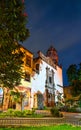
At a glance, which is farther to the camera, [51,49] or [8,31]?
[51,49]

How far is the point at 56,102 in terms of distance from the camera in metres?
45.9

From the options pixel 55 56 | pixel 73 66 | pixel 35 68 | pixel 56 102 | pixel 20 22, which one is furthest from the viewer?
pixel 55 56

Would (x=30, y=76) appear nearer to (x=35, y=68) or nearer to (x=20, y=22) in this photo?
(x=35, y=68)

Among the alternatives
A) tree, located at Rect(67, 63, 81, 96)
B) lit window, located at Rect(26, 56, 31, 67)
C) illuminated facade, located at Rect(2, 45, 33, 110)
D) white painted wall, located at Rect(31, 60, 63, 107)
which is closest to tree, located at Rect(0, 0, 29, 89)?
tree, located at Rect(67, 63, 81, 96)

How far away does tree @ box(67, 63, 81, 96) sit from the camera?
32.3 ft

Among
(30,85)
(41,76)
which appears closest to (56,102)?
(41,76)

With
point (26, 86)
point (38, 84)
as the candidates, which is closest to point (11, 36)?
point (26, 86)

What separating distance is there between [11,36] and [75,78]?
5.32 metres

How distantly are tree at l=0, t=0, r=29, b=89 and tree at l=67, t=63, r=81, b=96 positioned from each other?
4.39 metres

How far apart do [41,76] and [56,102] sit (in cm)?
857

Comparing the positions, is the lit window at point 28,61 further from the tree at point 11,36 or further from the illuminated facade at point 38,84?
the tree at point 11,36

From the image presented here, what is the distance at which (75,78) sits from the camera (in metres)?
9.87

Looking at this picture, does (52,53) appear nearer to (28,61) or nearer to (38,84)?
(38,84)

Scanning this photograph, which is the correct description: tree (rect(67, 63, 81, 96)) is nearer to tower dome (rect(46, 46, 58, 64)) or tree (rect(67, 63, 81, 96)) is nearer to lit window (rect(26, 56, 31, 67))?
lit window (rect(26, 56, 31, 67))
